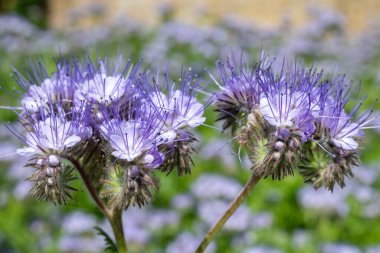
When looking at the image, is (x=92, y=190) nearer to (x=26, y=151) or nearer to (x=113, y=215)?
(x=113, y=215)

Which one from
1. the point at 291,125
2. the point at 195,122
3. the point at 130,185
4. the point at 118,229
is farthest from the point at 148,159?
the point at 291,125

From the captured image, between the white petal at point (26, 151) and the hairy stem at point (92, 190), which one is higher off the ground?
the white petal at point (26, 151)

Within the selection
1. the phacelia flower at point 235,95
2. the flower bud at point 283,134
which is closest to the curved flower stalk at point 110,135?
the phacelia flower at point 235,95

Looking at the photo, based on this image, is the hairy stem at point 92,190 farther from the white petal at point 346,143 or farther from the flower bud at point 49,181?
the white petal at point 346,143

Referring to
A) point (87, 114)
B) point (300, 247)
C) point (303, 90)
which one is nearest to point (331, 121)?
point (303, 90)

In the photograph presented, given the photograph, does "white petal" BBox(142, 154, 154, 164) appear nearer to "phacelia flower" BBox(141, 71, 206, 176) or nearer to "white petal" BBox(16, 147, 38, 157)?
"phacelia flower" BBox(141, 71, 206, 176)

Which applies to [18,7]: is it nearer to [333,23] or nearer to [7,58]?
[7,58]
